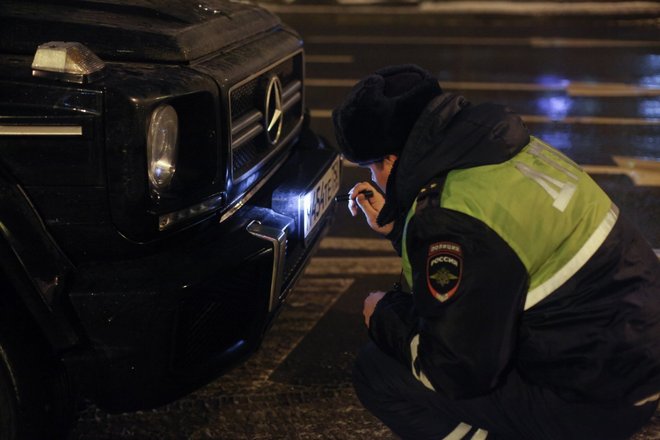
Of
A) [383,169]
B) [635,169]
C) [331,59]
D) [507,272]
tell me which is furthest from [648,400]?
[331,59]

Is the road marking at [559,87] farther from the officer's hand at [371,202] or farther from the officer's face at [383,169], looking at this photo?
the officer's face at [383,169]

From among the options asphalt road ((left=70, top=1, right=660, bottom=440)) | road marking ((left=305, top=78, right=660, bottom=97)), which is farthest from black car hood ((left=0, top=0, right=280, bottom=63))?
road marking ((left=305, top=78, right=660, bottom=97))

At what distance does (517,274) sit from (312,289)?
2.15 meters

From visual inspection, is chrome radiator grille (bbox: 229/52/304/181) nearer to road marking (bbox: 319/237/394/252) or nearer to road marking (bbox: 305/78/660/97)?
road marking (bbox: 319/237/394/252)

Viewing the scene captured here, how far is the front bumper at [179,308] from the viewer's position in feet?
8.02

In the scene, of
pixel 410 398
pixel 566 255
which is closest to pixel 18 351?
pixel 410 398

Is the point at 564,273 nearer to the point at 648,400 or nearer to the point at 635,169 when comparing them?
the point at 648,400

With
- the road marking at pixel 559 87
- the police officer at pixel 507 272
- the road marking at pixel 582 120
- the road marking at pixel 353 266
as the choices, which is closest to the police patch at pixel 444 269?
the police officer at pixel 507 272

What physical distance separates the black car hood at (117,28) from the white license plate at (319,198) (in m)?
0.59

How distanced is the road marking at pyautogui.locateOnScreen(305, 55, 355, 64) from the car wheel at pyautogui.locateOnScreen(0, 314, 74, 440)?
25.0ft

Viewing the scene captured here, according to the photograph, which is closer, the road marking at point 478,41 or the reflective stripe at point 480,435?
the reflective stripe at point 480,435

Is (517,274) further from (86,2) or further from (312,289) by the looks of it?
(312,289)

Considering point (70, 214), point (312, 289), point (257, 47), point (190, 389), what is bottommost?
point (312, 289)

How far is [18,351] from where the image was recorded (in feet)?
8.11
